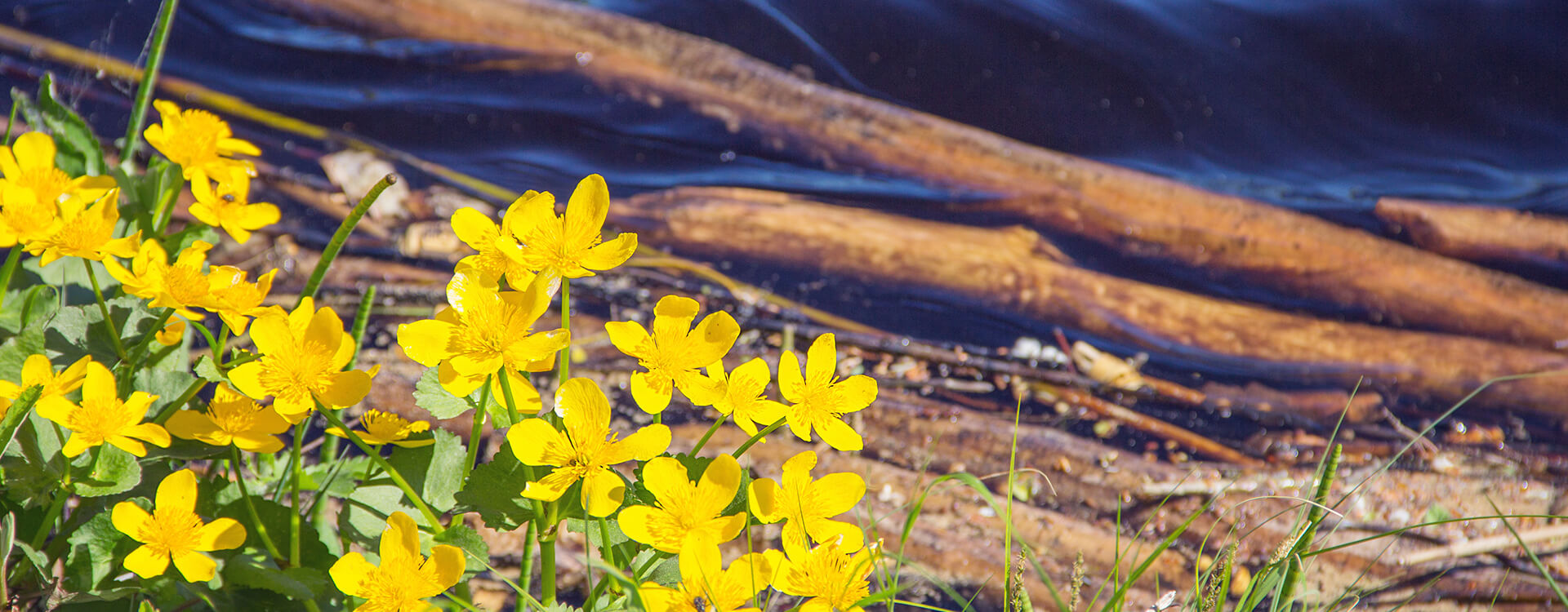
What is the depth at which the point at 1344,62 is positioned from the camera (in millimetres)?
1416

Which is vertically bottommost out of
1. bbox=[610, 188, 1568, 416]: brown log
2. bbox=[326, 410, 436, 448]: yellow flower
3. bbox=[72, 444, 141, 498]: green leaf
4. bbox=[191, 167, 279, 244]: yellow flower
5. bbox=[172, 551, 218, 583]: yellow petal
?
bbox=[610, 188, 1568, 416]: brown log

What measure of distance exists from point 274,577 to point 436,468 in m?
0.11

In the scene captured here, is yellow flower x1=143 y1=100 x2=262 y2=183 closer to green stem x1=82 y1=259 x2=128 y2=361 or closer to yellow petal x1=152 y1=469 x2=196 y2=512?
green stem x1=82 y1=259 x2=128 y2=361

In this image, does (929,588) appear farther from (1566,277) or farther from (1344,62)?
(1566,277)

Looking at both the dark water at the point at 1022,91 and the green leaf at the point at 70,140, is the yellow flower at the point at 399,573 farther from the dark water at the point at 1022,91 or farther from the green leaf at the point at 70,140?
the dark water at the point at 1022,91

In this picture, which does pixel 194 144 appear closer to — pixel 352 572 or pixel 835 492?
pixel 352 572

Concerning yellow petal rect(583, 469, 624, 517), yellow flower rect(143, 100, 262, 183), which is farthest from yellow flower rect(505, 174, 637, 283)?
yellow flower rect(143, 100, 262, 183)

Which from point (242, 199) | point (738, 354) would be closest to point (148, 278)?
point (242, 199)

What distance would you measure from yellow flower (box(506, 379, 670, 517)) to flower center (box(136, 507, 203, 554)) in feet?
0.81

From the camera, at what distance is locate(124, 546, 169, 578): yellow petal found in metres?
0.52

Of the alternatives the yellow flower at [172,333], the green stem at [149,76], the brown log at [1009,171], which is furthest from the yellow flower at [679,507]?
the brown log at [1009,171]

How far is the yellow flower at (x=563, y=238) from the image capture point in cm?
47

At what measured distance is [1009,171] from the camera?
1.49 meters

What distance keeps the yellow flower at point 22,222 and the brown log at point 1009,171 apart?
1030 millimetres
